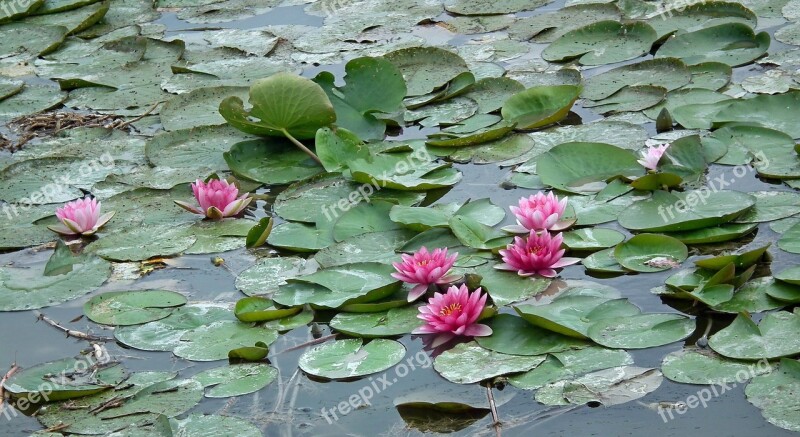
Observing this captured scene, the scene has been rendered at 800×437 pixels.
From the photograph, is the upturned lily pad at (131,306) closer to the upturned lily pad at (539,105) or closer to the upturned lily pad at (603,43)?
the upturned lily pad at (539,105)

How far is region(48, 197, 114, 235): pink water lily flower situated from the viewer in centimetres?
404

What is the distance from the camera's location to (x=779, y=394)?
8.73 ft

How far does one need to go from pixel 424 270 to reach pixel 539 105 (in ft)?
5.50

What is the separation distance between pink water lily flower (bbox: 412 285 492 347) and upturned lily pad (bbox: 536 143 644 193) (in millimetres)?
1009

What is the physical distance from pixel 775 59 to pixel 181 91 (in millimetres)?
3194

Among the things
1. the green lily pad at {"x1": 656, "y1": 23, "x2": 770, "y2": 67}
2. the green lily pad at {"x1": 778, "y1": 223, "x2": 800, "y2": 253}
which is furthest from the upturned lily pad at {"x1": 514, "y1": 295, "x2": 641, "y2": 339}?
the green lily pad at {"x1": 656, "y1": 23, "x2": 770, "y2": 67}

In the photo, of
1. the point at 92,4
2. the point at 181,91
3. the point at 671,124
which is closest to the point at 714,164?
the point at 671,124

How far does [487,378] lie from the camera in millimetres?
2887

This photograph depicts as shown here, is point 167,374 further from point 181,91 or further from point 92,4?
point 92,4

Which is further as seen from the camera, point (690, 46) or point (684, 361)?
point (690, 46)

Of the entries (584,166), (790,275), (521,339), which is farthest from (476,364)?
(584,166)

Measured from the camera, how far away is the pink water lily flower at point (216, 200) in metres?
4.05

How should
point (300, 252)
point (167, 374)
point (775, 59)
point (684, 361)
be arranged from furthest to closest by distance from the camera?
point (775, 59) → point (300, 252) → point (167, 374) → point (684, 361)

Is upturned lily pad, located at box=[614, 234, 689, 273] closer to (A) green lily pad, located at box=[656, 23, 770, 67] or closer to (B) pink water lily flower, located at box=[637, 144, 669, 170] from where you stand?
(B) pink water lily flower, located at box=[637, 144, 669, 170]
